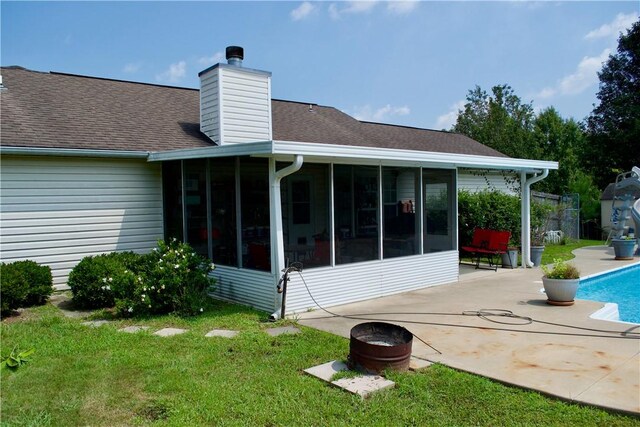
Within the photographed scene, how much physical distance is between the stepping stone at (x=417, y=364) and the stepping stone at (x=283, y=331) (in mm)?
1632

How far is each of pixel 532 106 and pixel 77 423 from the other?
36808 mm

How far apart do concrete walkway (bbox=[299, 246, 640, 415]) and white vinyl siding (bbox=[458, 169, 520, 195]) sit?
7.27 metres

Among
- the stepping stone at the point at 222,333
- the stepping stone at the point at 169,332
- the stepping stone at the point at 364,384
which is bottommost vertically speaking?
the stepping stone at the point at 364,384

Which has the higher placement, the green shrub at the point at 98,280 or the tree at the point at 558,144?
the tree at the point at 558,144

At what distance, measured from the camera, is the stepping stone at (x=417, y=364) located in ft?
15.3

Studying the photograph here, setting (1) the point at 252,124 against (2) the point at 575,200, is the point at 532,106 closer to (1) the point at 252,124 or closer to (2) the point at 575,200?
(2) the point at 575,200

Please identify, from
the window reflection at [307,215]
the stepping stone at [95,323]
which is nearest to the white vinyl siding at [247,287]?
the window reflection at [307,215]

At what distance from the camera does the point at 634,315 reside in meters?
8.01

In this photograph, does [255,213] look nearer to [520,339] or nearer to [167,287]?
[167,287]

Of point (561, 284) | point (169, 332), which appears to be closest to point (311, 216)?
point (169, 332)

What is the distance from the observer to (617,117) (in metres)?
23.1

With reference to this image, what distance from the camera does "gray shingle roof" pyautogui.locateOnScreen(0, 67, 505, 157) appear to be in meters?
8.70

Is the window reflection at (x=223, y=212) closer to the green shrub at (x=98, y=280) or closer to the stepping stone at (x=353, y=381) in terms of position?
the green shrub at (x=98, y=280)

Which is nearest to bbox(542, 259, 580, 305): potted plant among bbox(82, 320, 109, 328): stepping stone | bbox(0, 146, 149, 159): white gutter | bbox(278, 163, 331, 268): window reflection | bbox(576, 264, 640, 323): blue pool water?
bbox(576, 264, 640, 323): blue pool water
